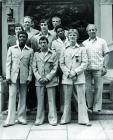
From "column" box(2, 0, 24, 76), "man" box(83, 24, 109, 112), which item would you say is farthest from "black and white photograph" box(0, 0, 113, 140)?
"column" box(2, 0, 24, 76)

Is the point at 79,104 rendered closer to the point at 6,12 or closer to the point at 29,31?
the point at 29,31

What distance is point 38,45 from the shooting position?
29.3ft

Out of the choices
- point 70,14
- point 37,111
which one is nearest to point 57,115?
point 37,111

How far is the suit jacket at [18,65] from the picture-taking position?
8.55 metres

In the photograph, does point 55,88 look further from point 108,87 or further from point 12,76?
point 108,87

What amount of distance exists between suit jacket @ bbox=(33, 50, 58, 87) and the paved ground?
108 cm

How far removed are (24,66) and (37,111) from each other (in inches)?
45.0

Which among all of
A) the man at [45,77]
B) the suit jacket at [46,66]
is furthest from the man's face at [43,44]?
the suit jacket at [46,66]

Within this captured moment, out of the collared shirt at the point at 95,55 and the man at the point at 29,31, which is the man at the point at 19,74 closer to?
the man at the point at 29,31

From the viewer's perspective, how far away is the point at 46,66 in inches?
338

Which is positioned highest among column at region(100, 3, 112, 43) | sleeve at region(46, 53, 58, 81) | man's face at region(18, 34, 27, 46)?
column at region(100, 3, 112, 43)

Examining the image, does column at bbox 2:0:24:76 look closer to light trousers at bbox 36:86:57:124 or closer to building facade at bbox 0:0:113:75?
building facade at bbox 0:0:113:75

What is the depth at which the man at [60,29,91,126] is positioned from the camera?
847 cm

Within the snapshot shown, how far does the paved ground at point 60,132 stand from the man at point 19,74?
30cm
